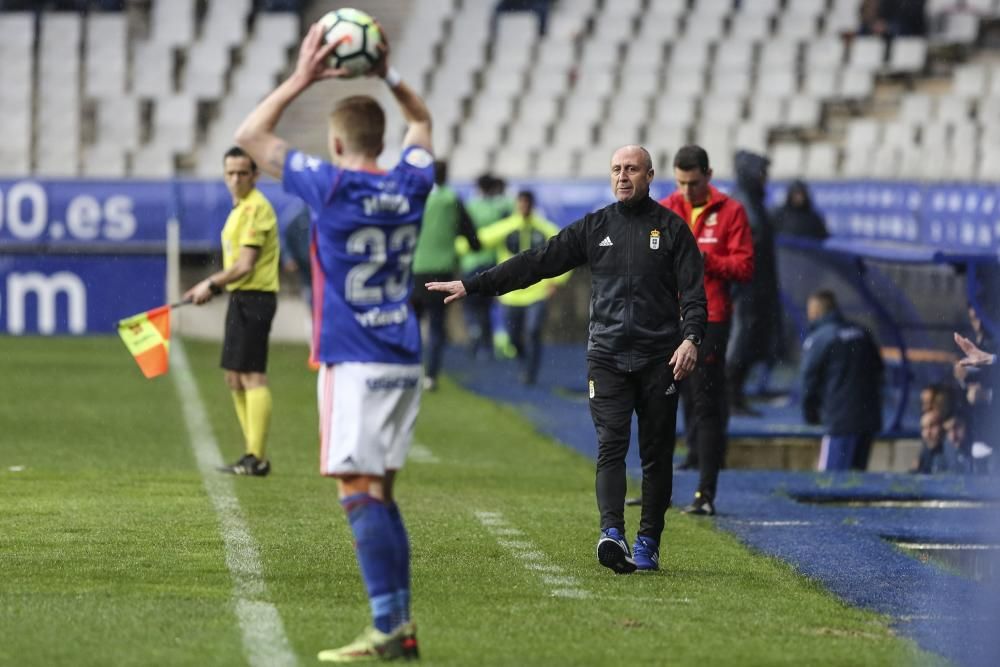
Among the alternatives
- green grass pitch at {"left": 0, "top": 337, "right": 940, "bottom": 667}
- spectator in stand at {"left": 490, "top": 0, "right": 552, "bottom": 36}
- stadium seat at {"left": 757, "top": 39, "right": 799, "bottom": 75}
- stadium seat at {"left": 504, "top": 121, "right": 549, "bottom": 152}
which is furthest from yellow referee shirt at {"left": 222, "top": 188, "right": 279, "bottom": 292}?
spectator in stand at {"left": 490, "top": 0, "right": 552, "bottom": 36}

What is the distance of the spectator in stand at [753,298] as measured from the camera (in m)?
15.4

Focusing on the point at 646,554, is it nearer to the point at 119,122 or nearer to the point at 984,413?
the point at 984,413

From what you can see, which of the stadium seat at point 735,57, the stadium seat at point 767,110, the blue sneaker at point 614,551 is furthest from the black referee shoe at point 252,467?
the stadium seat at point 735,57

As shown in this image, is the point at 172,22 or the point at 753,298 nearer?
the point at 753,298

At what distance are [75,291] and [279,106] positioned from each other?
683 inches

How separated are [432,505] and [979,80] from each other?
55.8ft

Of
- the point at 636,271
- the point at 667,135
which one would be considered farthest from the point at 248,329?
the point at 667,135

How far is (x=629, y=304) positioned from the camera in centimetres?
839

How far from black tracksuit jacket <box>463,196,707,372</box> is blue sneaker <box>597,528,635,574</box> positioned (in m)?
0.67

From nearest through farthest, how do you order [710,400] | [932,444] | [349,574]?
[349,574] → [710,400] → [932,444]

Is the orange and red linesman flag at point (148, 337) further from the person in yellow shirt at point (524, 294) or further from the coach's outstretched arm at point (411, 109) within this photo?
the person in yellow shirt at point (524, 294)

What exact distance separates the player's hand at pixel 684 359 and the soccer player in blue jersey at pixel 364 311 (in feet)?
6.44

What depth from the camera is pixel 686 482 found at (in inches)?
468

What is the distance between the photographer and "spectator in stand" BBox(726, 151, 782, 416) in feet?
50.6
